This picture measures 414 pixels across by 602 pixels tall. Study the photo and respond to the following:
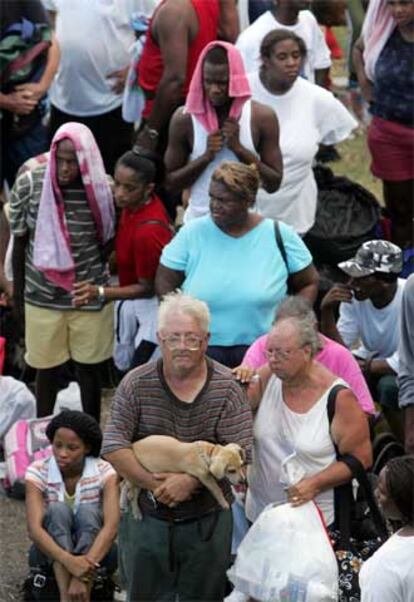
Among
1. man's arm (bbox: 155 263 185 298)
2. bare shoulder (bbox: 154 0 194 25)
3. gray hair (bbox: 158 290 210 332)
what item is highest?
bare shoulder (bbox: 154 0 194 25)

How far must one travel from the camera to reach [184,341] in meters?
5.77

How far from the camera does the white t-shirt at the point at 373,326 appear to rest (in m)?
7.27

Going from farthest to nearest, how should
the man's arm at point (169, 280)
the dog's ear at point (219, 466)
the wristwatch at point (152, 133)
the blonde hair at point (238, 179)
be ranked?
the wristwatch at point (152, 133)
the man's arm at point (169, 280)
the blonde hair at point (238, 179)
the dog's ear at point (219, 466)

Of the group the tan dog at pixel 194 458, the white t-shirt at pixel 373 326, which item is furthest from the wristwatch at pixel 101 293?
the tan dog at pixel 194 458

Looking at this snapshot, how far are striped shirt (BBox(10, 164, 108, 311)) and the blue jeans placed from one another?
1220mm

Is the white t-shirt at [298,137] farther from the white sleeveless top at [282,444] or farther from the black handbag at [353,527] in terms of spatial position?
the black handbag at [353,527]

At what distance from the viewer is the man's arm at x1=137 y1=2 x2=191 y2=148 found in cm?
849

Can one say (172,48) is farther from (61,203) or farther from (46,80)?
(61,203)

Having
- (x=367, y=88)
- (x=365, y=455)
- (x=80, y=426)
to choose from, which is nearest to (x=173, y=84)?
(x=367, y=88)

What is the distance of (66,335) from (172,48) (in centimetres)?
185

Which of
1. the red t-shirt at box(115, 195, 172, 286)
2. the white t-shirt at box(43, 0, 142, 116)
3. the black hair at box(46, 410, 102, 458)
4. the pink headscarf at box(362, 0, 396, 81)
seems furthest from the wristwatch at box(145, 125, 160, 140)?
the black hair at box(46, 410, 102, 458)

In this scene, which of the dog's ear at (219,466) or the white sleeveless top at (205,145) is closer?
the dog's ear at (219,466)

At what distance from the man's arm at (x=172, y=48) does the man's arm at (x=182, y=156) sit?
838 mm

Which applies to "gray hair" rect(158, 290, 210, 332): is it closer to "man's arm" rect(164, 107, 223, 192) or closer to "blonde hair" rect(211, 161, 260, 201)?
"blonde hair" rect(211, 161, 260, 201)
